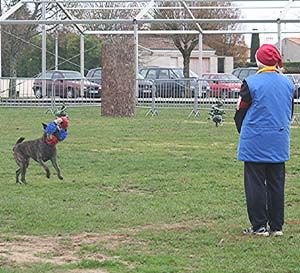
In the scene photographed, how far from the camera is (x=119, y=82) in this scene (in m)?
26.4

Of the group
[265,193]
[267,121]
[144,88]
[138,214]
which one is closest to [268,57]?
[267,121]

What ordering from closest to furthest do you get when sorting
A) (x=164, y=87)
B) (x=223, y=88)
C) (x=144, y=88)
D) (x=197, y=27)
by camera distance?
(x=164, y=87), (x=223, y=88), (x=144, y=88), (x=197, y=27)

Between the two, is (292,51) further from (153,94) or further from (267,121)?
(267,121)

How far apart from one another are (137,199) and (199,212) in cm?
115

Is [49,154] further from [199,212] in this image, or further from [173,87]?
[173,87]

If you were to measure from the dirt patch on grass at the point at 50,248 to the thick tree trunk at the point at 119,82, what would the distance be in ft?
59.5

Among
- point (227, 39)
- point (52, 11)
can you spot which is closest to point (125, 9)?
point (52, 11)

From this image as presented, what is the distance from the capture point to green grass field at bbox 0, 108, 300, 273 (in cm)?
716

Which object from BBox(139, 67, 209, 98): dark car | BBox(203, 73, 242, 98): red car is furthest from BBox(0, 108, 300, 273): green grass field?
BBox(203, 73, 242, 98): red car

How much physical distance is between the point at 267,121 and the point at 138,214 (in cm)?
198

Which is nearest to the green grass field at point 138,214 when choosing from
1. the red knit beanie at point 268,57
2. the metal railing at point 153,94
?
the red knit beanie at point 268,57

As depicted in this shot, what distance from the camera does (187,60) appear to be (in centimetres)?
4672

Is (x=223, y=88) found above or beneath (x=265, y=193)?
above

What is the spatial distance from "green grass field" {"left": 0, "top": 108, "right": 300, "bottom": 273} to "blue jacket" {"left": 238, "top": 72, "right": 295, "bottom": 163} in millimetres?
775
